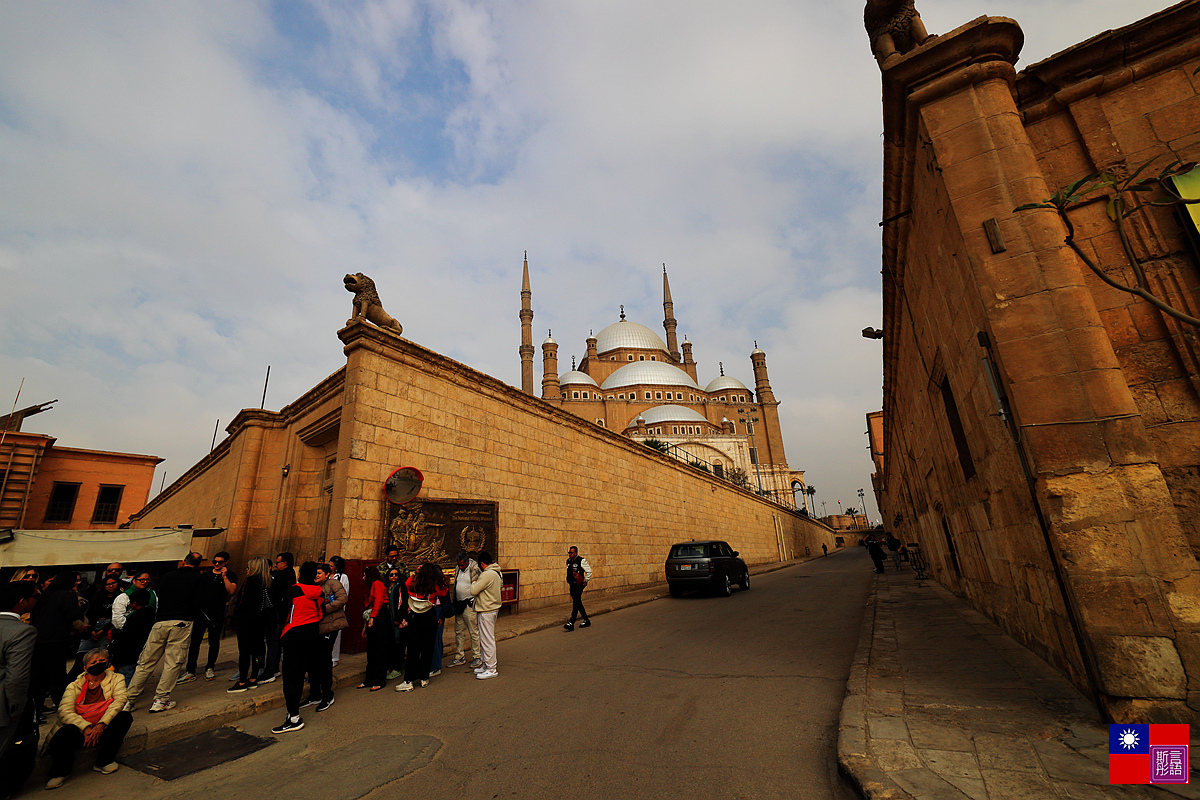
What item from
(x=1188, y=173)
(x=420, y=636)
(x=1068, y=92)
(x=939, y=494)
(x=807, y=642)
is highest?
(x=1068, y=92)

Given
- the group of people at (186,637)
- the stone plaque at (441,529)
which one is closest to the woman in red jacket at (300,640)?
the group of people at (186,637)

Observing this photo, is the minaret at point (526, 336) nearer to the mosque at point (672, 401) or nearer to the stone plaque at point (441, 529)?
the mosque at point (672, 401)

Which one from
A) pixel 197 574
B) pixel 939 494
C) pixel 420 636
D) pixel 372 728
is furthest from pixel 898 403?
pixel 197 574

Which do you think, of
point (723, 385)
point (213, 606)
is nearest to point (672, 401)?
point (723, 385)

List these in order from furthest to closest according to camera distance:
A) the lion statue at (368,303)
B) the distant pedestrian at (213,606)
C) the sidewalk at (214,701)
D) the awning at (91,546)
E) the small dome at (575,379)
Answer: the small dome at (575,379)
the awning at (91,546)
the lion statue at (368,303)
the distant pedestrian at (213,606)
the sidewalk at (214,701)

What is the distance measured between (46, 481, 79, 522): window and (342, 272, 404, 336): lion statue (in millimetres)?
26070

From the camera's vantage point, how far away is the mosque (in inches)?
2003

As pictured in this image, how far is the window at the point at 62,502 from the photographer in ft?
75.2

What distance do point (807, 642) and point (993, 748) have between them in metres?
4.44

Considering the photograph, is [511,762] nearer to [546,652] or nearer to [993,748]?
[993,748]

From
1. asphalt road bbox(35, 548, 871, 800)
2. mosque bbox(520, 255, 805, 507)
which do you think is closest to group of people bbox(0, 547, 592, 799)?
asphalt road bbox(35, 548, 871, 800)

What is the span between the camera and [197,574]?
5582 millimetres

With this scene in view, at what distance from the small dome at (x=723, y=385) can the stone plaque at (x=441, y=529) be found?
5701cm

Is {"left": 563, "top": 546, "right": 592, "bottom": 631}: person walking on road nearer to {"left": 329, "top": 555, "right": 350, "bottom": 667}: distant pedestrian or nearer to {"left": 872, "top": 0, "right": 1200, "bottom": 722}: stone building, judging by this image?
{"left": 329, "top": 555, "right": 350, "bottom": 667}: distant pedestrian
